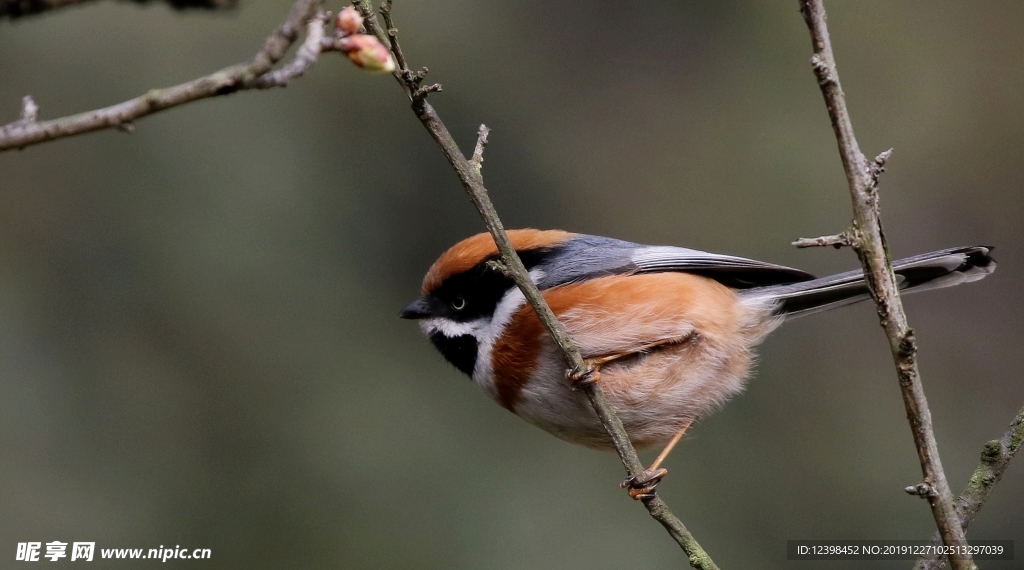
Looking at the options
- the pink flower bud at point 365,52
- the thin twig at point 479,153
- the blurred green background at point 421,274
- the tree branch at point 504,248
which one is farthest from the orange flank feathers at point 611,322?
the blurred green background at point 421,274

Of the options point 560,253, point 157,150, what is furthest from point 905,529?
point 157,150

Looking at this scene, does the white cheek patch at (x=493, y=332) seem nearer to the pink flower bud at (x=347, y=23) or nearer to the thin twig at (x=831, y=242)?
the thin twig at (x=831, y=242)

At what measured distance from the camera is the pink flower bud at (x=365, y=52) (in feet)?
6.78

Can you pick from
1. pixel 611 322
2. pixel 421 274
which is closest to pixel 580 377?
pixel 611 322

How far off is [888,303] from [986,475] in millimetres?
798

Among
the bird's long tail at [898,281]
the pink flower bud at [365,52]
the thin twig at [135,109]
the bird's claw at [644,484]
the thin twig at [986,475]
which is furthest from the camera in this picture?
the bird's long tail at [898,281]

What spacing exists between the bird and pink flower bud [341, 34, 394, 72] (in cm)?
162

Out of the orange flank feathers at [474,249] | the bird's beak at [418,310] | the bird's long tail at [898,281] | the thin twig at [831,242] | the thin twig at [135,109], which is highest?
the orange flank feathers at [474,249]

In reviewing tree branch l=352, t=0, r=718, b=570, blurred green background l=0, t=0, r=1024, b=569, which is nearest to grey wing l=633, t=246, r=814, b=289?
tree branch l=352, t=0, r=718, b=570

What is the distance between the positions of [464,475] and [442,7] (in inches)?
151

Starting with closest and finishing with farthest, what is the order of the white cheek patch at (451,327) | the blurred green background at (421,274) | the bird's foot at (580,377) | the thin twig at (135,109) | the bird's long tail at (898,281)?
the thin twig at (135,109) → the bird's foot at (580,377) → the bird's long tail at (898,281) → the white cheek patch at (451,327) → the blurred green background at (421,274)

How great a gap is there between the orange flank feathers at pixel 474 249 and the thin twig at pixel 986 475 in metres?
2.04

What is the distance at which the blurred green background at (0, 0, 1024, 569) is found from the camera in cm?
593

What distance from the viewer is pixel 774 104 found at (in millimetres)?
7750
